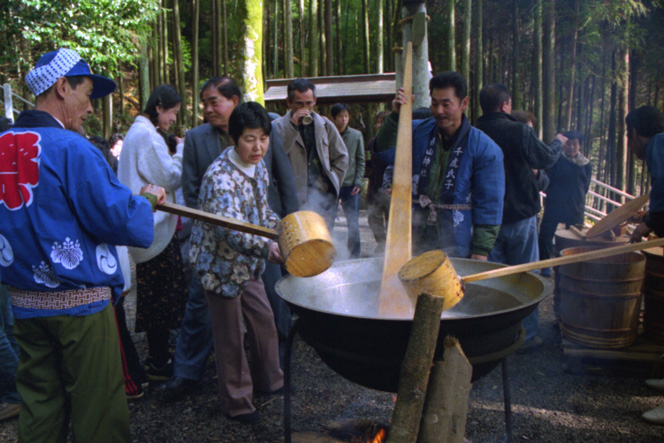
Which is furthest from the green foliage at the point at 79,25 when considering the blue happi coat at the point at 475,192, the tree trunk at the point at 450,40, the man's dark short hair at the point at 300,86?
the blue happi coat at the point at 475,192

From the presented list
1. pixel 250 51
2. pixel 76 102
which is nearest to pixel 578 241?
pixel 76 102

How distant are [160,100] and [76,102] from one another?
135cm

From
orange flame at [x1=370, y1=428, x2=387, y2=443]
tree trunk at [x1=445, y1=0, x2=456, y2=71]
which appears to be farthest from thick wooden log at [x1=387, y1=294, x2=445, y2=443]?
tree trunk at [x1=445, y1=0, x2=456, y2=71]

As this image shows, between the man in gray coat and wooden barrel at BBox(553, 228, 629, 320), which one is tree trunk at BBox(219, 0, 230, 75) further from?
wooden barrel at BBox(553, 228, 629, 320)

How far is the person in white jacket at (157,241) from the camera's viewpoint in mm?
3180

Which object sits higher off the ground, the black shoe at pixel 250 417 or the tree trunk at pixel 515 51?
the tree trunk at pixel 515 51

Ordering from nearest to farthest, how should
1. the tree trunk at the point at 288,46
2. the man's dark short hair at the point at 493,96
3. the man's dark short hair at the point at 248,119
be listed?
the man's dark short hair at the point at 248,119
the man's dark short hair at the point at 493,96
the tree trunk at the point at 288,46

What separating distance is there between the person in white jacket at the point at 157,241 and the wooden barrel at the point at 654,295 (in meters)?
3.67

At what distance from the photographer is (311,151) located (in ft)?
14.9

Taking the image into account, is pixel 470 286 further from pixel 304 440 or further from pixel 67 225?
pixel 67 225

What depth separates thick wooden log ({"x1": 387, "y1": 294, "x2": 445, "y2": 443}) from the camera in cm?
149

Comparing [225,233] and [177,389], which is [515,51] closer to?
[225,233]

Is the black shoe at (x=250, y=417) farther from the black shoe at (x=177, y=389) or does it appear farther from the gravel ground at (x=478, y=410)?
the black shoe at (x=177, y=389)

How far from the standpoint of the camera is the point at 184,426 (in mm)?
2924
